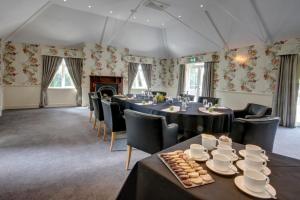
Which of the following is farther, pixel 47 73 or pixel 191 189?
pixel 47 73

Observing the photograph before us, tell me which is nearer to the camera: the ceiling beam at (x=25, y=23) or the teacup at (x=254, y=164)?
the teacup at (x=254, y=164)

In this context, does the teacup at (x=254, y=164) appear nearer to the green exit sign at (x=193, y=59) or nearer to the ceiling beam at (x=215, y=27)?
the ceiling beam at (x=215, y=27)

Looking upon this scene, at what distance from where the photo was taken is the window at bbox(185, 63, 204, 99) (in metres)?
7.91

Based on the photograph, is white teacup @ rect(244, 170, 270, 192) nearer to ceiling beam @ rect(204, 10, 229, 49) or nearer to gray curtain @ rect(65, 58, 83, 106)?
ceiling beam @ rect(204, 10, 229, 49)

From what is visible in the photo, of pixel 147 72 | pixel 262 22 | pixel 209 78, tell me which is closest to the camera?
pixel 262 22

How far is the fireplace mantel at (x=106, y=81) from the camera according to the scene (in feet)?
23.9

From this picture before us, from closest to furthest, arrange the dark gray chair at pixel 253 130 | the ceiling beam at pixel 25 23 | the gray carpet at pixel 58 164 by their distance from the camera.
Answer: the gray carpet at pixel 58 164
the dark gray chair at pixel 253 130
the ceiling beam at pixel 25 23

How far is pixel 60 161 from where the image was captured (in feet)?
8.60

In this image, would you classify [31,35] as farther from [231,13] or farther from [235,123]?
[235,123]

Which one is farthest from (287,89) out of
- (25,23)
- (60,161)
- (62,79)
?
(25,23)

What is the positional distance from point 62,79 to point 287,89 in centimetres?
767

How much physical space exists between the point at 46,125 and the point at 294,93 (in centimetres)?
664

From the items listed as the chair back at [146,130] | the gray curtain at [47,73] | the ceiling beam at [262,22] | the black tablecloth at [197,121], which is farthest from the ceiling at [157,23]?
the chair back at [146,130]

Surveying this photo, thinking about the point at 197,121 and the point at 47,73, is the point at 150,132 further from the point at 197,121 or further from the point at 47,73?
the point at 47,73
